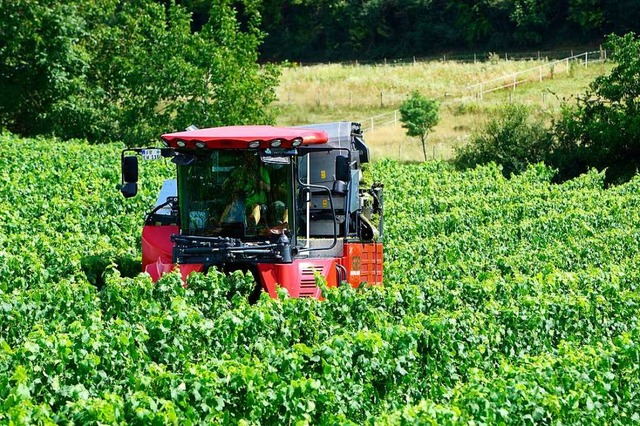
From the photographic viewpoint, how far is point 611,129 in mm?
44312

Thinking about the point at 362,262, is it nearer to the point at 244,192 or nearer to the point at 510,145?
the point at 244,192

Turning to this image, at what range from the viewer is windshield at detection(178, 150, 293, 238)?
17.1 m

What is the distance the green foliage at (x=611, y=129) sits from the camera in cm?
4441

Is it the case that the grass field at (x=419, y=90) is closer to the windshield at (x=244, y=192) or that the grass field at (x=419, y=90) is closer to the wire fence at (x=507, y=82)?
the wire fence at (x=507, y=82)

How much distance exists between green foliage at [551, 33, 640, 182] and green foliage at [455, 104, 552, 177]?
66 centimetres

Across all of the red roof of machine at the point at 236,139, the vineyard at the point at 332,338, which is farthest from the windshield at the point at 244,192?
the vineyard at the point at 332,338

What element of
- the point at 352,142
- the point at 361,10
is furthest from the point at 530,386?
the point at 361,10

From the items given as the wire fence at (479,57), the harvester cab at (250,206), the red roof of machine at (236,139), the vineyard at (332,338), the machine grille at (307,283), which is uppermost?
the wire fence at (479,57)

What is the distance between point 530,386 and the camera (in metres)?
12.8

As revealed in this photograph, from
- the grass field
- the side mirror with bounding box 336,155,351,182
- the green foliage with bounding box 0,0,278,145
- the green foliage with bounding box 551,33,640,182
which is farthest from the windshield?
the grass field

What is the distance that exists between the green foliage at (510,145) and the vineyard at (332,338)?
1956cm

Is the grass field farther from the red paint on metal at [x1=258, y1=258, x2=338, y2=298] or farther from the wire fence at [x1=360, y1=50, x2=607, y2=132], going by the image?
the red paint on metal at [x1=258, y1=258, x2=338, y2=298]

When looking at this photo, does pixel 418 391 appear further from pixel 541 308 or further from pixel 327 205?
pixel 327 205

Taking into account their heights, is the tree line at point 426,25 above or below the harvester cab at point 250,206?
above
